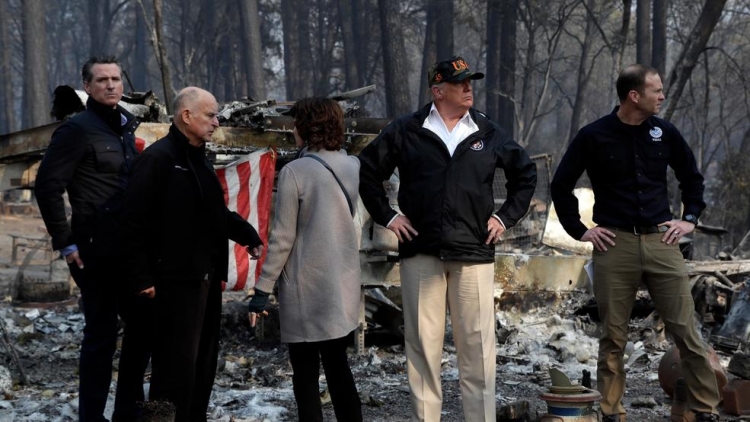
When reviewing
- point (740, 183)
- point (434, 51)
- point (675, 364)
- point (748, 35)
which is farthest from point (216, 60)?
point (675, 364)

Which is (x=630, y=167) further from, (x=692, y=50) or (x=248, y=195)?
(x=692, y=50)

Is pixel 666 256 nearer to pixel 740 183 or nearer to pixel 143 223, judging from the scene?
pixel 143 223

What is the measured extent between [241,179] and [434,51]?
22.4m

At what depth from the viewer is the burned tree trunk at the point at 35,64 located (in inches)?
1455

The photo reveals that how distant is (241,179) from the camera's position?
9430 mm

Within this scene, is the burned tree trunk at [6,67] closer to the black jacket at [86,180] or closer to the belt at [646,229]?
the black jacket at [86,180]

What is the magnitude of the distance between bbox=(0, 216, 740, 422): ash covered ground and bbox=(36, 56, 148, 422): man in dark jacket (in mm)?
814

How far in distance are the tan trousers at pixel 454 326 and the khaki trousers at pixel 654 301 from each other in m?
1.01

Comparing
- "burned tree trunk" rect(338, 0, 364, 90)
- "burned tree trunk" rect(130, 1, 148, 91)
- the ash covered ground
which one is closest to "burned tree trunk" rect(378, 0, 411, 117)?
the ash covered ground

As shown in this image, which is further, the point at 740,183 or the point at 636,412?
the point at 740,183

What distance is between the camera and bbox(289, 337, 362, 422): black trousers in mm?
5266

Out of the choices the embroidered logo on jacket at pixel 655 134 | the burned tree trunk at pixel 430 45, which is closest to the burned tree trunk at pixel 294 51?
the burned tree trunk at pixel 430 45

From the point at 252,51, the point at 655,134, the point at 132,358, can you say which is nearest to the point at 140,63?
the point at 252,51

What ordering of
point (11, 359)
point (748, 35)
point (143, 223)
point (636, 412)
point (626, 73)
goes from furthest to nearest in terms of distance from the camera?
point (748, 35) < point (11, 359) < point (636, 412) < point (626, 73) < point (143, 223)
